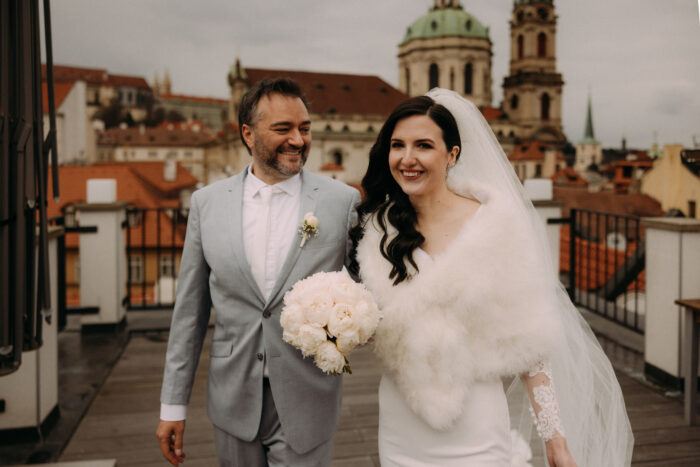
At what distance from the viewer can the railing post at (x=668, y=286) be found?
4.27m

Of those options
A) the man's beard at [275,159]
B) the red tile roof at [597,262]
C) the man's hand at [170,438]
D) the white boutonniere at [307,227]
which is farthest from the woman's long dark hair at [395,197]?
the red tile roof at [597,262]

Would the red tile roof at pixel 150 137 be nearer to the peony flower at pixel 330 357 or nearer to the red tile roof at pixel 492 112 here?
the red tile roof at pixel 492 112

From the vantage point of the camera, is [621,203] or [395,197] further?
[621,203]

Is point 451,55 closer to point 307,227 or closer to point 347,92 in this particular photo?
point 347,92

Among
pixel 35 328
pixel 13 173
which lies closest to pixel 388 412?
pixel 35 328

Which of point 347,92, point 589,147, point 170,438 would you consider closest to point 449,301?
point 170,438

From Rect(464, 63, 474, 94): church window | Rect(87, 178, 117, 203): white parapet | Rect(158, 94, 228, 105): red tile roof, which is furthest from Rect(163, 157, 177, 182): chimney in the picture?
Rect(158, 94, 228, 105): red tile roof

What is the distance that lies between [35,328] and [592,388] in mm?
2259

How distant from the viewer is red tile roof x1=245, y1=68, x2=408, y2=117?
72125 millimetres

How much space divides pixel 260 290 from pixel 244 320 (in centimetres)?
13

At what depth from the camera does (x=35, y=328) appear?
6.93ft

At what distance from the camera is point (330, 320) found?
5.56ft

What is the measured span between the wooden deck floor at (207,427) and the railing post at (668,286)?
0.26 metres

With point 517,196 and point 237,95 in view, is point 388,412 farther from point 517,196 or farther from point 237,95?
point 237,95
